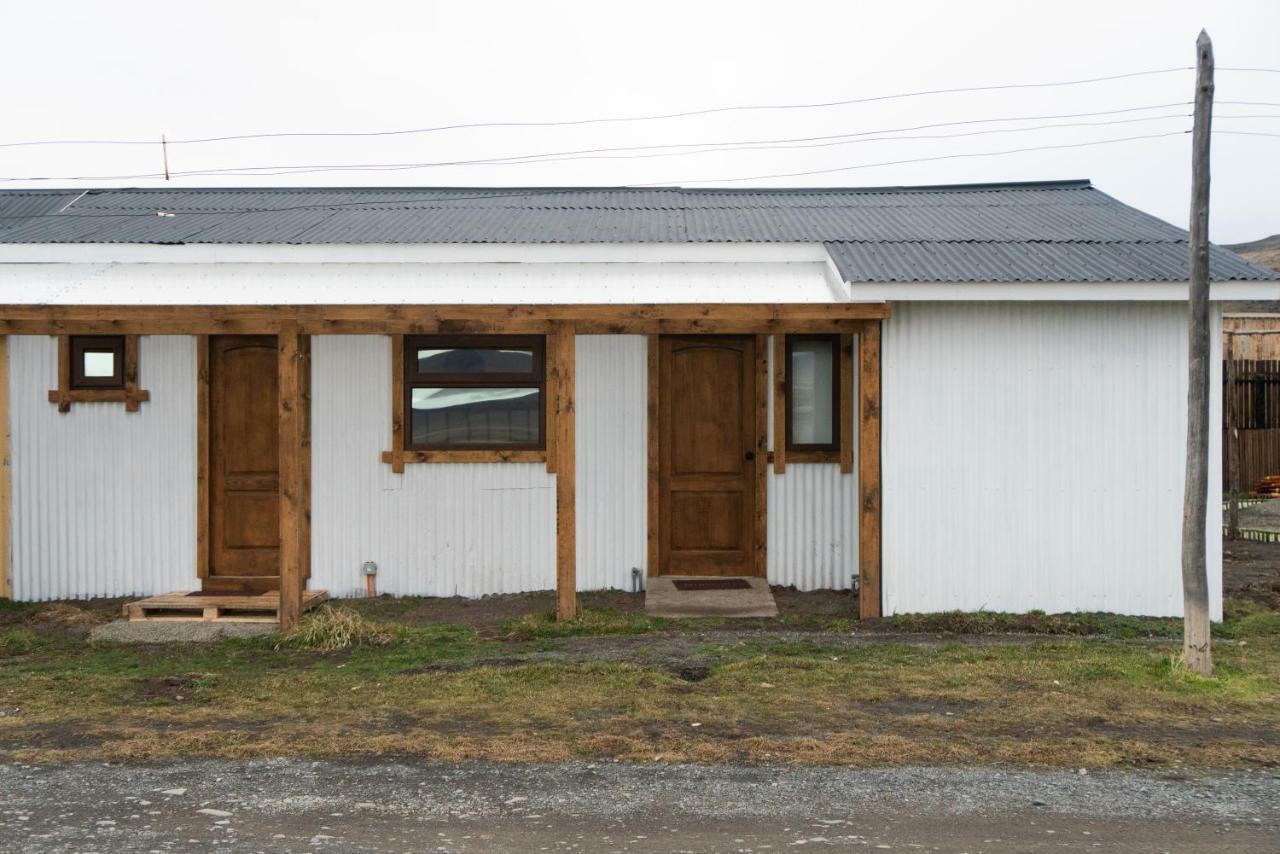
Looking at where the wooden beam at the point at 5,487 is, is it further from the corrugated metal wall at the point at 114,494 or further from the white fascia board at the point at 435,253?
the white fascia board at the point at 435,253

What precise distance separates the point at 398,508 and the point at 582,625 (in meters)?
2.38

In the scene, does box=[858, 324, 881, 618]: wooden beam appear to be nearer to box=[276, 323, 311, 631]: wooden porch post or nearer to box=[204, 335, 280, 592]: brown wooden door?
box=[276, 323, 311, 631]: wooden porch post

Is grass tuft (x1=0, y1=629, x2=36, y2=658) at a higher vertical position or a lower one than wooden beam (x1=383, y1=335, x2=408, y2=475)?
lower

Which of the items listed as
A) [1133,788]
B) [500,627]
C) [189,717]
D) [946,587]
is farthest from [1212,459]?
[189,717]

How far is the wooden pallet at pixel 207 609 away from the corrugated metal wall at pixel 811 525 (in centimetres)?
408

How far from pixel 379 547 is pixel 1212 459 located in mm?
6737

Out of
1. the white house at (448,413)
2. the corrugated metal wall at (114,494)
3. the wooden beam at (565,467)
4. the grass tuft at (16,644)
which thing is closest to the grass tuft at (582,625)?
the wooden beam at (565,467)

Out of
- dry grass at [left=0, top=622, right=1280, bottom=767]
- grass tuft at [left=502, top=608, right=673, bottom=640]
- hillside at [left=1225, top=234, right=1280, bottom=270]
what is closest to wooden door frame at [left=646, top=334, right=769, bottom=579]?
grass tuft at [left=502, top=608, right=673, bottom=640]

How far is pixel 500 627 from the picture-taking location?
31.6 feet

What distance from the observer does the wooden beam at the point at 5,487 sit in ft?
35.3

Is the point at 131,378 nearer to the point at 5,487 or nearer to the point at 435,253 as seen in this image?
the point at 5,487

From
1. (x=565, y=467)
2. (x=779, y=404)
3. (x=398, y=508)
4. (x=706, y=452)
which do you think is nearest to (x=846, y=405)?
(x=779, y=404)

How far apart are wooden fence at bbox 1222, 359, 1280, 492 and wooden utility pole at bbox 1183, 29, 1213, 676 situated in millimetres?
13768

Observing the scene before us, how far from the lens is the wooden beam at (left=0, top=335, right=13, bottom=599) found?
10.8 metres
